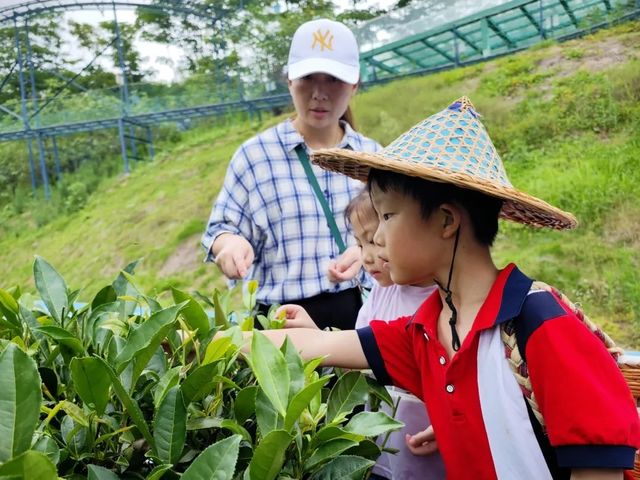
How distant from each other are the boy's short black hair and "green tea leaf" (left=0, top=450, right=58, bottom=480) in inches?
26.3

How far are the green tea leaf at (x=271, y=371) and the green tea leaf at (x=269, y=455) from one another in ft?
0.25

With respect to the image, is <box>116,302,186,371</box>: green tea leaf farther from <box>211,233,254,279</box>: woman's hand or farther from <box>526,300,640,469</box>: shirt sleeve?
<box>211,233,254,279</box>: woman's hand

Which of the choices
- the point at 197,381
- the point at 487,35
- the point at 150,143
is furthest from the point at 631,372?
the point at 150,143

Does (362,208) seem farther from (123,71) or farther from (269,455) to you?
(123,71)

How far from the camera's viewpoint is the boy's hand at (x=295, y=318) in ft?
3.94

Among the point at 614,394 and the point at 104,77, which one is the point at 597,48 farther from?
the point at 104,77

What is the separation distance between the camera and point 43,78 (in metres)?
8.00

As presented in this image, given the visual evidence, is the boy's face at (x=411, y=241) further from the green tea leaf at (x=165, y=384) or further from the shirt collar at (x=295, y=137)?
the shirt collar at (x=295, y=137)

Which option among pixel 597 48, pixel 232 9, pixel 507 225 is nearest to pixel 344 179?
pixel 507 225

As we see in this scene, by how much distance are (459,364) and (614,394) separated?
0.21 meters

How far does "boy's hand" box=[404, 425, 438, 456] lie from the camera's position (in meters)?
1.16

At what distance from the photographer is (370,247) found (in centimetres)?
149

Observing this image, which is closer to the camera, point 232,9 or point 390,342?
point 390,342

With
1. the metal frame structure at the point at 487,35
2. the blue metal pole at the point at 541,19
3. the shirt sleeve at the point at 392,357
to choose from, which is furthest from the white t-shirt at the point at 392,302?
the blue metal pole at the point at 541,19
